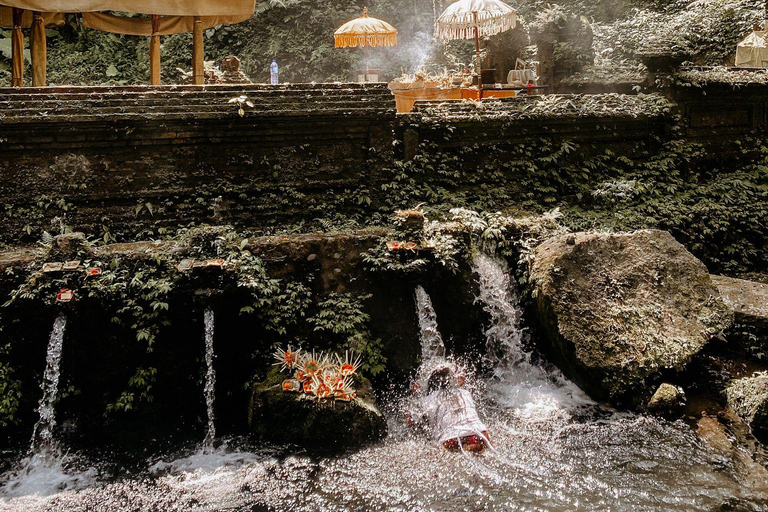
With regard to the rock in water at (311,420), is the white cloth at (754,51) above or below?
above

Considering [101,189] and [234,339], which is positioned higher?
[101,189]

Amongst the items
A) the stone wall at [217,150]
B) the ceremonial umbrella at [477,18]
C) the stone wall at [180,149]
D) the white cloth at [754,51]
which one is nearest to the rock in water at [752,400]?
the stone wall at [217,150]

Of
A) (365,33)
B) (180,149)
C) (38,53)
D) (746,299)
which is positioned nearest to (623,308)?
(746,299)

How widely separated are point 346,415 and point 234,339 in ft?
5.26

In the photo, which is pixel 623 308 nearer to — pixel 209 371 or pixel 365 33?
pixel 209 371

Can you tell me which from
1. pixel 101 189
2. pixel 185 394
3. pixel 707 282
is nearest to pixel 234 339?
pixel 185 394

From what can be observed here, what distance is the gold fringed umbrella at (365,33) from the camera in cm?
1372

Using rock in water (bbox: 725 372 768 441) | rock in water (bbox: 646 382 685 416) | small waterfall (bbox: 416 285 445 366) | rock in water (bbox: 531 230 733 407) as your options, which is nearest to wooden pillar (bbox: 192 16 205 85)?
small waterfall (bbox: 416 285 445 366)

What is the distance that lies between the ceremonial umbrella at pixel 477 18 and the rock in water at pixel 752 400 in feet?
24.2

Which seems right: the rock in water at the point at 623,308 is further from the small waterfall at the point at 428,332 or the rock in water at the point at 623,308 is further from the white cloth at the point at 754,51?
the white cloth at the point at 754,51

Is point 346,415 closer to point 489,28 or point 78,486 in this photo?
point 78,486

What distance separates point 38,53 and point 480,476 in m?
8.81

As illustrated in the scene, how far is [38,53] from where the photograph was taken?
8.90 meters

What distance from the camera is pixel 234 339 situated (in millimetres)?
6371
